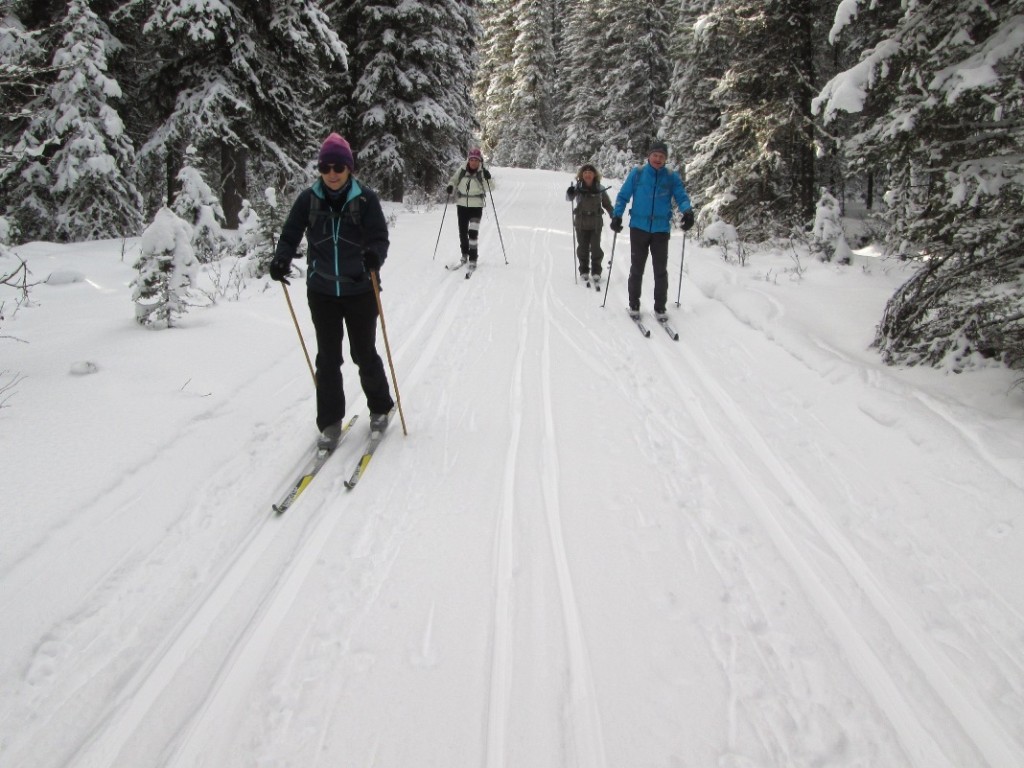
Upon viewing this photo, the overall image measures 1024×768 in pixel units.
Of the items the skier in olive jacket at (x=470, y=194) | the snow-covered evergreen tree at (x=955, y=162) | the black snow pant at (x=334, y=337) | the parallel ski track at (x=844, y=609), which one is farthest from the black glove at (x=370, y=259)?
the skier in olive jacket at (x=470, y=194)

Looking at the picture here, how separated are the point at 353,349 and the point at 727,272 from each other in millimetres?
7184

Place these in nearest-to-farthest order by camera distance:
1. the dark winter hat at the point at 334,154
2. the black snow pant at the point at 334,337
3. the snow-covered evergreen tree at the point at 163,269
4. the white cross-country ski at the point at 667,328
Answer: the dark winter hat at the point at 334,154, the black snow pant at the point at 334,337, the snow-covered evergreen tree at the point at 163,269, the white cross-country ski at the point at 667,328

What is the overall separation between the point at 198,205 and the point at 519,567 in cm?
896

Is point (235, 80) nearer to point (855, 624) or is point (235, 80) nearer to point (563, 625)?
point (563, 625)

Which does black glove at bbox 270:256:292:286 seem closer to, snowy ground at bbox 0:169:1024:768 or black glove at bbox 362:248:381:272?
black glove at bbox 362:248:381:272

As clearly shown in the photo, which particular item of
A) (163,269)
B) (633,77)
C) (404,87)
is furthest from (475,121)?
(163,269)

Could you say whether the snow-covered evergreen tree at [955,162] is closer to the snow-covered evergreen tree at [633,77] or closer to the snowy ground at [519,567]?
the snowy ground at [519,567]

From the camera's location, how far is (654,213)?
7348mm

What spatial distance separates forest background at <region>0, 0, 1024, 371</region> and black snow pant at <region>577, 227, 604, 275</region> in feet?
9.31

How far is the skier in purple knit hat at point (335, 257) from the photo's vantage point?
3980 millimetres

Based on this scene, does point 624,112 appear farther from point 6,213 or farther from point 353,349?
point 353,349

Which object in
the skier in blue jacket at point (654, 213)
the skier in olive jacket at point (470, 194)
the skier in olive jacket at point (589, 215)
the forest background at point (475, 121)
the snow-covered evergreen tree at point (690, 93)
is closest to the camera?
the forest background at point (475, 121)

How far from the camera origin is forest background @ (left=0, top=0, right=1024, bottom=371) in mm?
4773

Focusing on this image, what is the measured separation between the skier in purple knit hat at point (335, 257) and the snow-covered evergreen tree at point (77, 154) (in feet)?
30.0
